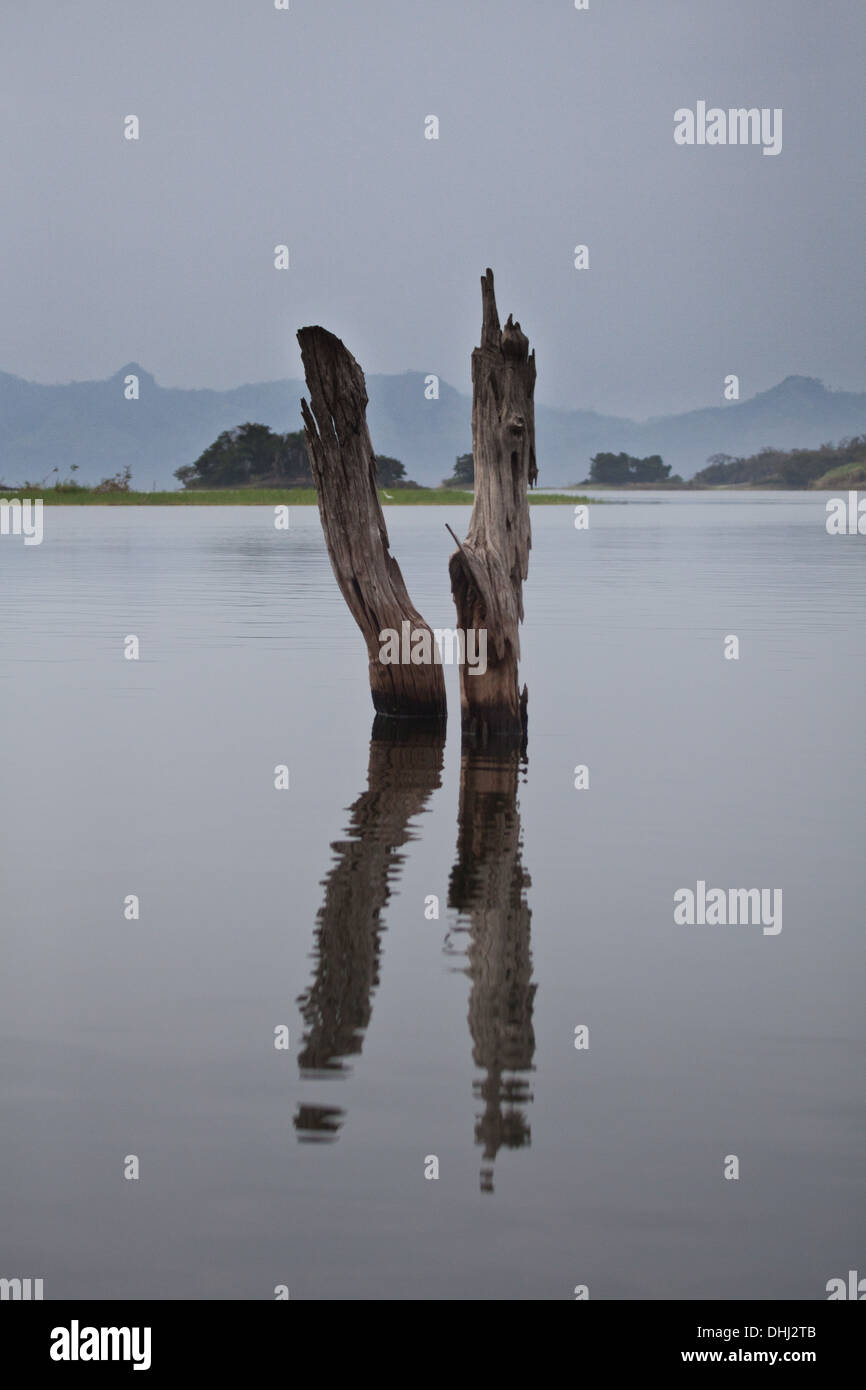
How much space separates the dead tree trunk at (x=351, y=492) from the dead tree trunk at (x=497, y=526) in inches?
37.6

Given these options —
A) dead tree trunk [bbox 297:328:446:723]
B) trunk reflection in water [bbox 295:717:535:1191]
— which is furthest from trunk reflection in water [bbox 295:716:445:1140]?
dead tree trunk [bbox 297:328:446:723]

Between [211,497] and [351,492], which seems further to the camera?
[211,497]

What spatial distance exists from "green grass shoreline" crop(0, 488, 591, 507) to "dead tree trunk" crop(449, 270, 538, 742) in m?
94.7

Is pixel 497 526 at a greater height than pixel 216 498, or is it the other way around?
pixel 216 498

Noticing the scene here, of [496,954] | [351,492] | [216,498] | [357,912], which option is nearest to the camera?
[496,954]

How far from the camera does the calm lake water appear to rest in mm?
6539

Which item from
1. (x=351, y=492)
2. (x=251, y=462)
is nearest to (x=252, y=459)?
(x=251, y=462)

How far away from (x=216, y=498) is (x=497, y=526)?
112999 millimetres

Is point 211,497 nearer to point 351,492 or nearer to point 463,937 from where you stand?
point 351,492

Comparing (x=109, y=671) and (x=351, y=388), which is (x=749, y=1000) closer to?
(x=351, y=388)

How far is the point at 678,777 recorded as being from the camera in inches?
641

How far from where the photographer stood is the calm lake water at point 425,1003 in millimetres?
6539

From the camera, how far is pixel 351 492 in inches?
715

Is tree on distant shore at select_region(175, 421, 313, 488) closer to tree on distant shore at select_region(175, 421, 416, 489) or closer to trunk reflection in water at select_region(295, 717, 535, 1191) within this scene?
tree on distant shore at select_region(175, 421, 416, 489)
